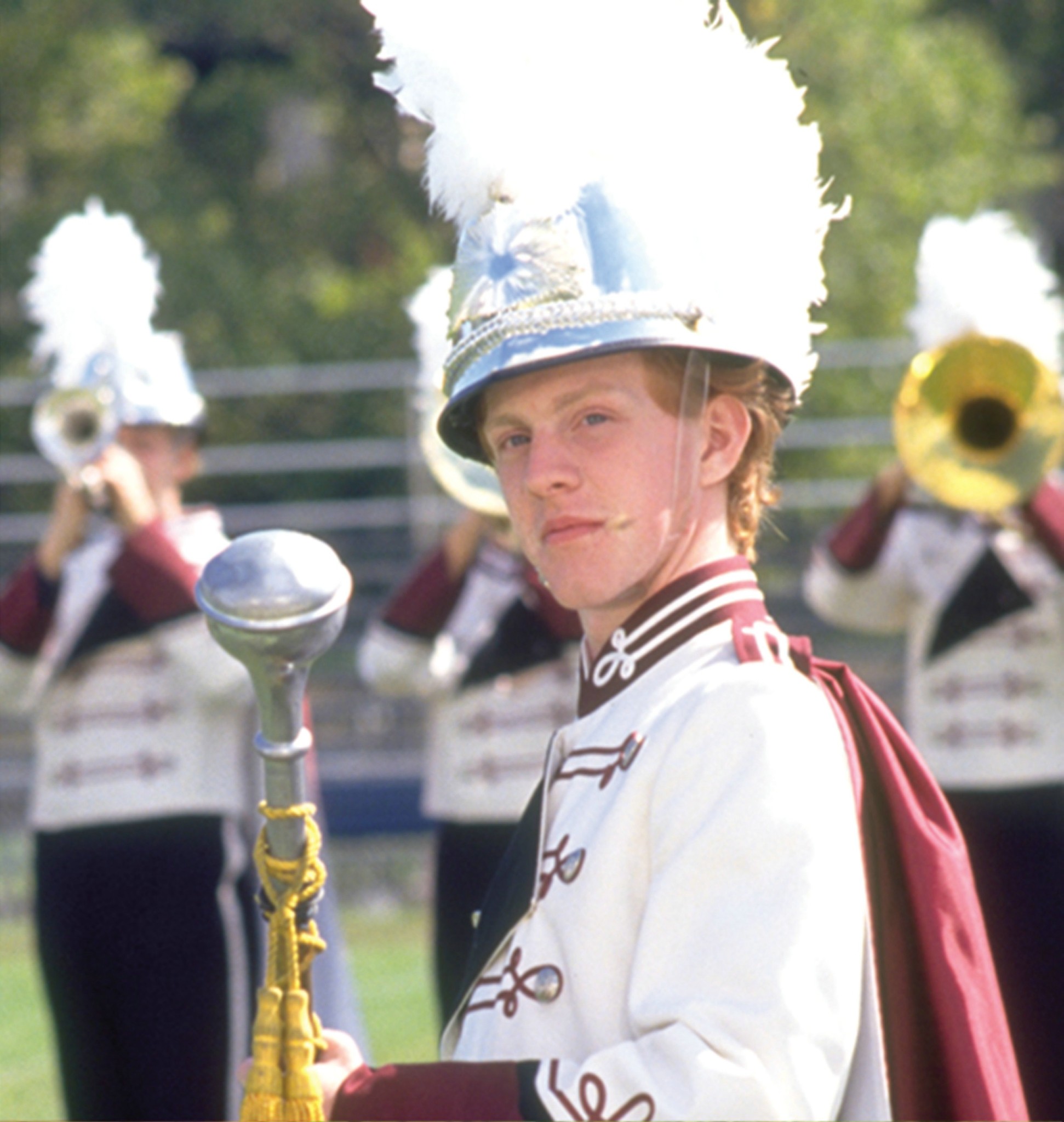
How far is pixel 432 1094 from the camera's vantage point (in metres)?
1.87

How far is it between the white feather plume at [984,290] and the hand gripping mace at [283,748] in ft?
14.1

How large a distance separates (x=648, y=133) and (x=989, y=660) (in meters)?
3.73

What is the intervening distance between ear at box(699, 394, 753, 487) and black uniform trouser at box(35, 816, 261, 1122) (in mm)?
2901

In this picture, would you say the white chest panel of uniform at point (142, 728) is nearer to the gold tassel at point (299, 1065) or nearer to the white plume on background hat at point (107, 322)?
the white plume on background hat at point (107, 322)

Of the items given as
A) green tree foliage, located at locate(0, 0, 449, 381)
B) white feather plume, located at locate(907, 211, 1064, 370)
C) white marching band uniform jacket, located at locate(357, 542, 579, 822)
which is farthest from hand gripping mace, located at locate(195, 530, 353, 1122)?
green tree foliage, located at locate(0, 0, 449, 381)

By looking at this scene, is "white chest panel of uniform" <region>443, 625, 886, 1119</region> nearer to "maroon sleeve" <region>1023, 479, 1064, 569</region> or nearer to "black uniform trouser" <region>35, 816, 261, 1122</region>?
"black uniform trouser" <region>35, 816, 261, 1122</region>

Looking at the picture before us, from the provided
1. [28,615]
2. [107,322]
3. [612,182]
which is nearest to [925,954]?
[612,182]

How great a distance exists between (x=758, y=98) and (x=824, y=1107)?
0.96 meters

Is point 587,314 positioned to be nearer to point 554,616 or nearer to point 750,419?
point 750,419

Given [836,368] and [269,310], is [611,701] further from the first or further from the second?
[269,310]

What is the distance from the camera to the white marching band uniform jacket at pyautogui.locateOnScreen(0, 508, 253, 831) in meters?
4.94

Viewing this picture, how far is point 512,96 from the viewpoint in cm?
211

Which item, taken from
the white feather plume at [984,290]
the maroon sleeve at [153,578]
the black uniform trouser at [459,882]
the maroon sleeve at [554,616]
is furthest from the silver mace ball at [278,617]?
the white feather plume at [984,290]

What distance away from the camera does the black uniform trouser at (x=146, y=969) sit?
4.71m
